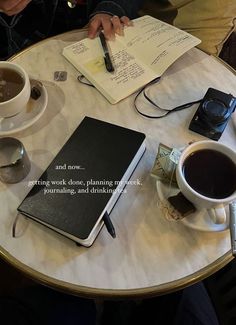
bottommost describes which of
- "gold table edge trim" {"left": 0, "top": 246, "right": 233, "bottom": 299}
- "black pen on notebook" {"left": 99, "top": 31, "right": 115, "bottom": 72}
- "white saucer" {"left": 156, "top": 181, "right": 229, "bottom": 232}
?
"gold table edge trim" {"left": 0, "top": 246, "right": 233, "bottom": 299}

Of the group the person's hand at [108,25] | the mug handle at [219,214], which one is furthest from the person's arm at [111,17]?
the mug handle at [219,214]

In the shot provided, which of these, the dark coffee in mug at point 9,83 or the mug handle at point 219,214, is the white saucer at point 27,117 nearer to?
the dark coffee in mug at point 9,83

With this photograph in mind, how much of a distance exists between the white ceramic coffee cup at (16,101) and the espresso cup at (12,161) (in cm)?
8

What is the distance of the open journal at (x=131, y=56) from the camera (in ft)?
3.09

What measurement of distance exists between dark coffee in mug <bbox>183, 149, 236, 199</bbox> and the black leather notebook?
12 cm

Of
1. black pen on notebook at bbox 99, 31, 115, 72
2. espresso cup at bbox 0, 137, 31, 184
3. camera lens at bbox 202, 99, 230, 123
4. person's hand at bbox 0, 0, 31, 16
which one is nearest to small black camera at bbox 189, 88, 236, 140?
camera lens at bbox 202, 99, 230, 123

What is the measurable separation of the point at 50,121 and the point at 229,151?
0.41 metres

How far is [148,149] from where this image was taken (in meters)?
0.84

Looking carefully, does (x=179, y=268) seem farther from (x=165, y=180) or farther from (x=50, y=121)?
(x=50, y=121)

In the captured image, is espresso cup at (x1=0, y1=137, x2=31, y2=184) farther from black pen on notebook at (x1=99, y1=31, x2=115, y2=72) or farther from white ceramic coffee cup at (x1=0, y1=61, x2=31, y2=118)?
black pen on notebook at (x1=99, y1=31, x2=115, y2=72)

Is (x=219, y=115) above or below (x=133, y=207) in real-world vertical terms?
above

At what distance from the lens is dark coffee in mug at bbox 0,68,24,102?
2.80 ft

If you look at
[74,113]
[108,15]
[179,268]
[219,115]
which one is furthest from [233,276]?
[108,15]

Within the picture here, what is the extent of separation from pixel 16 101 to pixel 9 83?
0.07 m
